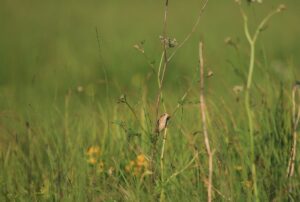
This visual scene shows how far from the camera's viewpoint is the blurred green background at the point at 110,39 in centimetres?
580

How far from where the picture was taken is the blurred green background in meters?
5.80

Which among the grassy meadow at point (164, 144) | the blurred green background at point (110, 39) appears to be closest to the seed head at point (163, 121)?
the grassy meadow at point (164, 144)

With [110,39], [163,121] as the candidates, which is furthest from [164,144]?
[110,39]

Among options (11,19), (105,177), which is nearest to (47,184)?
(105,177)

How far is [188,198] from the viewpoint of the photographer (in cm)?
234

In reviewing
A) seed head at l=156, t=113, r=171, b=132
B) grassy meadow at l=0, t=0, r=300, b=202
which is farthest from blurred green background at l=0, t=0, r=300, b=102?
seed head at l=156, t=113, r=171, b=132

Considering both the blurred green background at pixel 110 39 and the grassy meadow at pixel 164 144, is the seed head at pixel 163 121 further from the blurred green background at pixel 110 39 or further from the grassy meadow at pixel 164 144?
the blurred green background at pixel 110 39

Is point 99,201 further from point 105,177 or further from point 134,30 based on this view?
point 134,30

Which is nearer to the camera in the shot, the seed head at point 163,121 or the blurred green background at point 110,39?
the seed head at point 163,121

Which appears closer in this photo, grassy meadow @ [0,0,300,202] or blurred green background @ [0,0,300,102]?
grassy meadow @ [0,0,300,202]

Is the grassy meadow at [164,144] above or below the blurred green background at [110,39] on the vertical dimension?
below

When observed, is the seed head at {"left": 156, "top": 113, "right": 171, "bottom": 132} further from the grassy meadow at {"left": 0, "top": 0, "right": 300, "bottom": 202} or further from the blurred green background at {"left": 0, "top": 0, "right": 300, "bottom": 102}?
the blurred green background at {"left": 0, "top": 0, "right": 300, "bottom": 102}

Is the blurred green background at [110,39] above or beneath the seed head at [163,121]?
above

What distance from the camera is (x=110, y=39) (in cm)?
654
